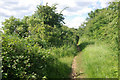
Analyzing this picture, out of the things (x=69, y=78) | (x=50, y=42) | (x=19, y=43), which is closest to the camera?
(x=19, y=43)

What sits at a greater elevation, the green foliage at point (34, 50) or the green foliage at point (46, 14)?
the green foliage at point (46, 14)

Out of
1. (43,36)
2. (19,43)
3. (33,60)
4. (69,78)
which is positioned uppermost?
(43,36)

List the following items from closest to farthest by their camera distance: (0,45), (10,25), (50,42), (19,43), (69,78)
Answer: (0,45), (19,43), (69,78), (10,25), (50,42)

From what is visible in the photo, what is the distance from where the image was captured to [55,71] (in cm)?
667

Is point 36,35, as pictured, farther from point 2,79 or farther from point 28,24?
point 2,79

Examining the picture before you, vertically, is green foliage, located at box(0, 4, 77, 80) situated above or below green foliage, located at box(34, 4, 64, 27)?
below

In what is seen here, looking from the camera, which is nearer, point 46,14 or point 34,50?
point 34,50

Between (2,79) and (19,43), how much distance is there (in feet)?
5.15

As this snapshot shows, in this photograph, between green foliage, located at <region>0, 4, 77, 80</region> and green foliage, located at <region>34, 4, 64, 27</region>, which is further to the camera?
green foliage, located at <region>34, 4, 64, 27</region>

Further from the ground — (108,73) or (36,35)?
(36,35)

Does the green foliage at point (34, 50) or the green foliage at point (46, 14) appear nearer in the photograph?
the green foliage at point (34, 50)

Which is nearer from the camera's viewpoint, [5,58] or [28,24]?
[5,58]

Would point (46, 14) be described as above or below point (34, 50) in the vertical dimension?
above

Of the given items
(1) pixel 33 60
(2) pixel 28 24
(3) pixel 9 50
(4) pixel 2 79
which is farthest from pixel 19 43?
(2) pixel 28 24
